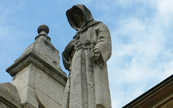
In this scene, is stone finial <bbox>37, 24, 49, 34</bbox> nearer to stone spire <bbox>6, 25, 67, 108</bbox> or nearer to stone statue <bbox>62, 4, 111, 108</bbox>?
stone spire <bbox>6, 25, 67, 108</bbox>

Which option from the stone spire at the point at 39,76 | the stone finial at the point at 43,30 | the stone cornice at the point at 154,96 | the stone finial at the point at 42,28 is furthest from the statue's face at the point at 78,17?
the stone finial at the point at 42,28

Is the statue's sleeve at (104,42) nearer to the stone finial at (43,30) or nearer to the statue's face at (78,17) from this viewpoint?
the statue's face at (78,17)

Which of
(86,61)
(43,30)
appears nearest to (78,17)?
(86,61)

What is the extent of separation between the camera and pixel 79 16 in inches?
460

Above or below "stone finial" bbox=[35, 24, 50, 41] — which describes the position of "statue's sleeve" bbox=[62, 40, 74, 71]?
below

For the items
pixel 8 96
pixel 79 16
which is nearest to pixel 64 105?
pixel 79 16

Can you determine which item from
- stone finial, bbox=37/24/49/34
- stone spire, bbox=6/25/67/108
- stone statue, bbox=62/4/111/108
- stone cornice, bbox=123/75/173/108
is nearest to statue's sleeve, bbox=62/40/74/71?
stone statue, bbox=62/4/111/108

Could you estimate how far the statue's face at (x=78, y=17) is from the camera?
11.7 meters

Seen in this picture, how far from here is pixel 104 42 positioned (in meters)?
10.5

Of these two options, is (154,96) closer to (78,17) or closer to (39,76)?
(78,17)

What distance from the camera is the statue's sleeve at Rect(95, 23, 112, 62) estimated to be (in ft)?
33.8

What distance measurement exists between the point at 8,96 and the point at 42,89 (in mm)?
1516

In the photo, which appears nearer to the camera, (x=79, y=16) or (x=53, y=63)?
(x=79, y=16)

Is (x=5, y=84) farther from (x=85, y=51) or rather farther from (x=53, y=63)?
(x=85, y=51)
